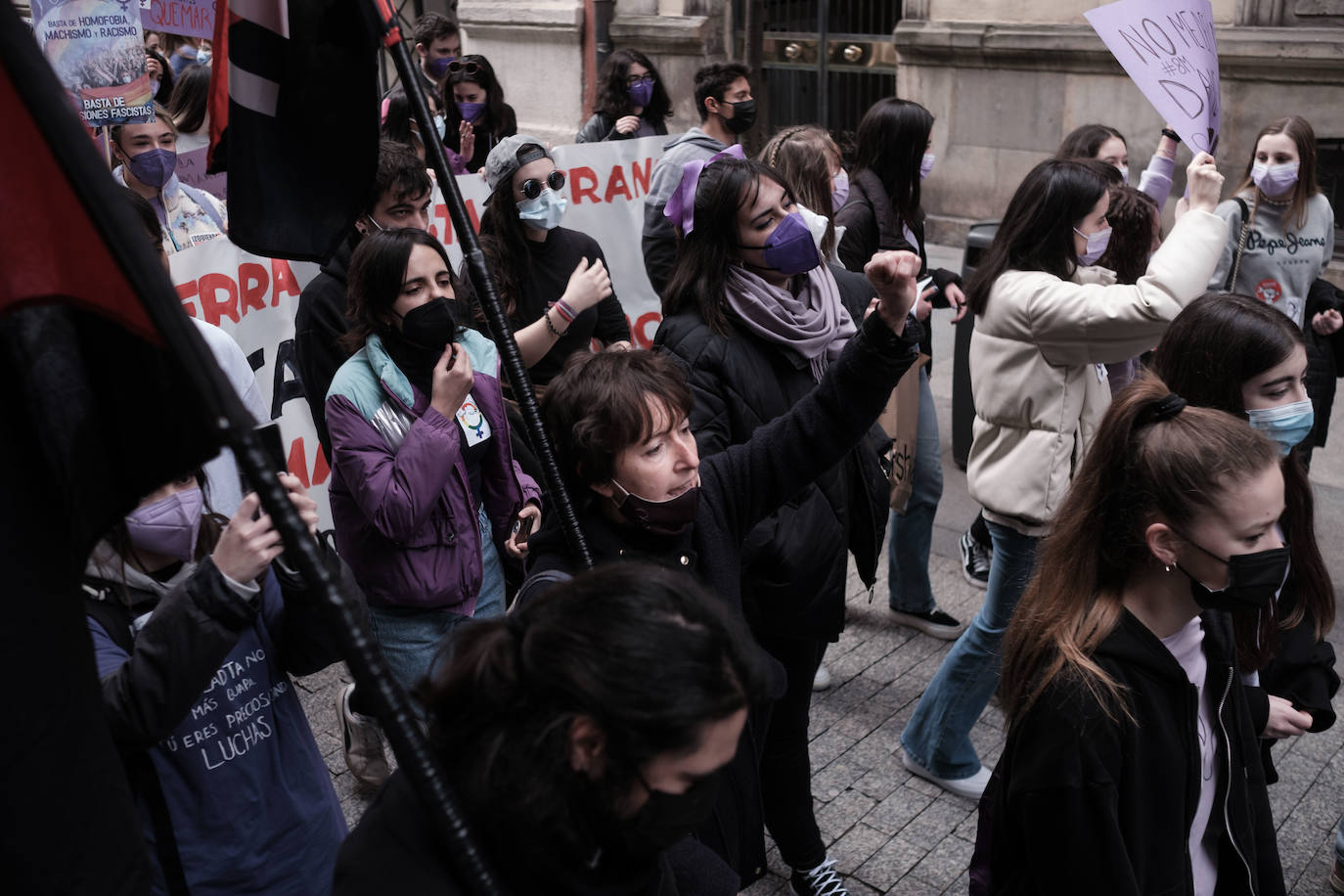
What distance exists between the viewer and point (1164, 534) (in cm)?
215

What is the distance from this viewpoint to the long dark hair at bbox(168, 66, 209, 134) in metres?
5.54

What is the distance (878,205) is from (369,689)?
13.2 ft

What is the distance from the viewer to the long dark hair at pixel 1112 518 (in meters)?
2.12

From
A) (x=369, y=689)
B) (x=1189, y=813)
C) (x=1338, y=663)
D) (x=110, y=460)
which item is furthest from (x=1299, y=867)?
(x=110, y=460)

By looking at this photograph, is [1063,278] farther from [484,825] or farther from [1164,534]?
[484,825]

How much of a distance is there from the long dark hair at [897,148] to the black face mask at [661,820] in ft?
12.7

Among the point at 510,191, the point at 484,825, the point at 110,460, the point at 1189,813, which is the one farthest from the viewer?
the point at 510,191

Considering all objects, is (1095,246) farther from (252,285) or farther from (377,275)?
(252,285)

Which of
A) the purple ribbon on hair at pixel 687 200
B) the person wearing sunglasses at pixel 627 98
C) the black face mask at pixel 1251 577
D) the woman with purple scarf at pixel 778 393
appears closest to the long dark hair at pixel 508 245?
the purple ribbon on hair at pixel 687 200

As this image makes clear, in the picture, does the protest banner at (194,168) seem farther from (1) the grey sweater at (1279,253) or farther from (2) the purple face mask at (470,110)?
(1) the grey sweater at (1279,253)

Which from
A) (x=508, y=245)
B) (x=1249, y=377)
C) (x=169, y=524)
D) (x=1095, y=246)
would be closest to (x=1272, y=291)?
(x=1095, y=246)

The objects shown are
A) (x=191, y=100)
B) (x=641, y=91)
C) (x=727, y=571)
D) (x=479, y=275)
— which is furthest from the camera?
(x=641, y=91)

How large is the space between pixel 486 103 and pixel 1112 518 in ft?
16.8

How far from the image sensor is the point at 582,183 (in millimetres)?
5984
